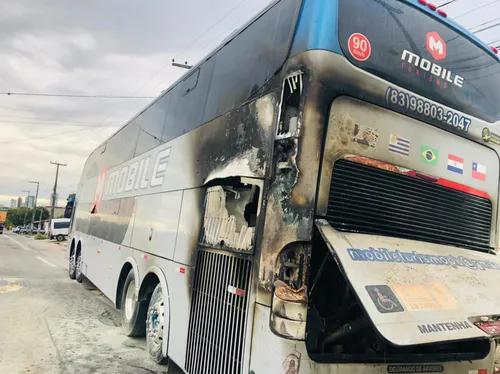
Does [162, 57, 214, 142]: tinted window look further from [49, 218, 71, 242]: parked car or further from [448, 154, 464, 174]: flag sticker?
[49, 218, 71, 242]: parked car

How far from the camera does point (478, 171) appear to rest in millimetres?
4027

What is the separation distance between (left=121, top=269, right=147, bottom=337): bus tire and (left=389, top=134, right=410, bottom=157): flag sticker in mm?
4077

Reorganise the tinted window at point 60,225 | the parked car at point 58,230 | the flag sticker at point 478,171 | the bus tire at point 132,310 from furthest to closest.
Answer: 1. the tinted window at point 60,225
2. the parked car at point 58,230
3. the bus tire at point 132,310
4. the flag sticker at point 478,171

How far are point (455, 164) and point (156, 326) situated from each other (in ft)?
13.0

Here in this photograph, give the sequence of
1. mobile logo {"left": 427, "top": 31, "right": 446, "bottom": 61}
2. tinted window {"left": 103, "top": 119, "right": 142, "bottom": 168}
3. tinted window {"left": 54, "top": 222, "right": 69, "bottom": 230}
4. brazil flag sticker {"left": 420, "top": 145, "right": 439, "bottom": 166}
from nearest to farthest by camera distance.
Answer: brazil flag sticker {"left": 420, "top": 145, "right": 439, "bottom": 166}, mobile logo {"left": 427, "top": 31, "right": 446, "bottom": 61}, tinted window {"left": 103, "top": 119, "right": 142, "bottom": 168}, tinted window {"left": 54, "top": 222, "right": 69, "bottom": 230}

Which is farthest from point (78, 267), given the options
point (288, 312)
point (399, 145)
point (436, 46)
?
point (436, 46)

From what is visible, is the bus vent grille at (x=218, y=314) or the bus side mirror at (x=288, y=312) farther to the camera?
the bus vent grille at (x=218, y=314)

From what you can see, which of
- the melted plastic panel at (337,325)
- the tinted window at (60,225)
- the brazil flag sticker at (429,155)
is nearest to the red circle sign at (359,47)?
the brazil flag sticker at (429,155)

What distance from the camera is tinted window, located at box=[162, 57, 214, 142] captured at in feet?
15.7

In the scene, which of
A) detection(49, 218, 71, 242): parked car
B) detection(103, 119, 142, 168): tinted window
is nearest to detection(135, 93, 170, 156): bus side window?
detection(103, 119, 142, 168): tinted window

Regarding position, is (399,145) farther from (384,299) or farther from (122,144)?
(122,144)

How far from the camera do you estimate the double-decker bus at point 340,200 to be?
276 centimetres

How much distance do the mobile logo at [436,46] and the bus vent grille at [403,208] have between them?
4.04 ft

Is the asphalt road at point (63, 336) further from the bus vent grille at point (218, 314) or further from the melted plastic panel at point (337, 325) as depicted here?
the melted plastic panel at point (337, 325)
